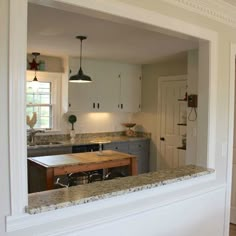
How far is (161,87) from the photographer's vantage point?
5.94 meters

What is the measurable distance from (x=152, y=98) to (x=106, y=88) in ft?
3.19

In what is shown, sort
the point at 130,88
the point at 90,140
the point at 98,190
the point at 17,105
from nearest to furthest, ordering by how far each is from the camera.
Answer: the point at 17,105
the point at 98,190
the point at 90,140
the point at 130,88

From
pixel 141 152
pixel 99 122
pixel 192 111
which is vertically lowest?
pixel 141 152

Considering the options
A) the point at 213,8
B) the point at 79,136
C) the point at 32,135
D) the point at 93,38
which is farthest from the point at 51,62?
the point at 213,8

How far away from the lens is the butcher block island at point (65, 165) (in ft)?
11.9

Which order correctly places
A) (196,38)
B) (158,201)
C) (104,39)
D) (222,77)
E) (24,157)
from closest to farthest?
1. (24,157)
2. (158,201)
3. (196,38)
4. (222,77)
5. (104,39)

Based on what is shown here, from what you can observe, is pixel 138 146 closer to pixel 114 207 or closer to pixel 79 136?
pixel 79 136

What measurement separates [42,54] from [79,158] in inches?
86.3

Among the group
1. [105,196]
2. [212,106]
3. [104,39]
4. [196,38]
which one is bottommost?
[105,196]

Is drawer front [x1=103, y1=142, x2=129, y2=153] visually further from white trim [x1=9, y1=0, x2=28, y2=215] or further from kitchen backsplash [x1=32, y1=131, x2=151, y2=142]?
white trim [x1=9, y1=0, x2=28, y2=215]

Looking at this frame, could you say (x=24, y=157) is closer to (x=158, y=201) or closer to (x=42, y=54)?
(x=158, y=201)

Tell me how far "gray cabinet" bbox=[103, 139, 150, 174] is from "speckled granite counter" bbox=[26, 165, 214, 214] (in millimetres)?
3077

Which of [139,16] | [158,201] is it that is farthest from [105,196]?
[139,16]

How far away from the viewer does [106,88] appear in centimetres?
590
